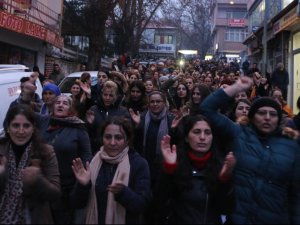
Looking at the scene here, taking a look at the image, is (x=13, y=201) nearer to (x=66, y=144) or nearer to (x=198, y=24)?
(x=66, y=144)

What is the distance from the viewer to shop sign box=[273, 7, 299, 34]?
18.0 m

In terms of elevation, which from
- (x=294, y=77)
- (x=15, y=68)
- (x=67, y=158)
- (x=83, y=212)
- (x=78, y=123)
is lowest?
(x=83, y=212)

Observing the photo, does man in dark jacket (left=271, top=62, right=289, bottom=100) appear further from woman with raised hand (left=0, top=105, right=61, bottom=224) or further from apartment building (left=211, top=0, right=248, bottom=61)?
apartment building (left=211, top=0, right=248, bottom=61)

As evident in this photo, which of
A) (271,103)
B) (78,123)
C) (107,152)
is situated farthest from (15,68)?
(271,103)

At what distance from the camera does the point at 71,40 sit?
106 ft

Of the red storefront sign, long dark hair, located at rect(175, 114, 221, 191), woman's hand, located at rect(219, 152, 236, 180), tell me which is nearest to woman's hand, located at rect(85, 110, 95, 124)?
long dark hair, located at rect(175, 114, 221, 191)

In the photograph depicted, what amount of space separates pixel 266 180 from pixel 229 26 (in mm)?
75361

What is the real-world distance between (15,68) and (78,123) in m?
4.03

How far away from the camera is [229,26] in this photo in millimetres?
76750

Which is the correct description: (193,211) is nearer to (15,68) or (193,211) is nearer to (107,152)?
(107,152)

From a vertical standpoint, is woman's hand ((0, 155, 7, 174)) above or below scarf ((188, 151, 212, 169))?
below

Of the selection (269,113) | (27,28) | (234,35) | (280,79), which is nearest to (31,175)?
(269,113)

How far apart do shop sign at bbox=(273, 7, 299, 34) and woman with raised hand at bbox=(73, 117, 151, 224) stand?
14634mm

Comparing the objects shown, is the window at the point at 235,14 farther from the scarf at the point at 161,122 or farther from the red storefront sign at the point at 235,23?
the scarf at the point at 161,122
